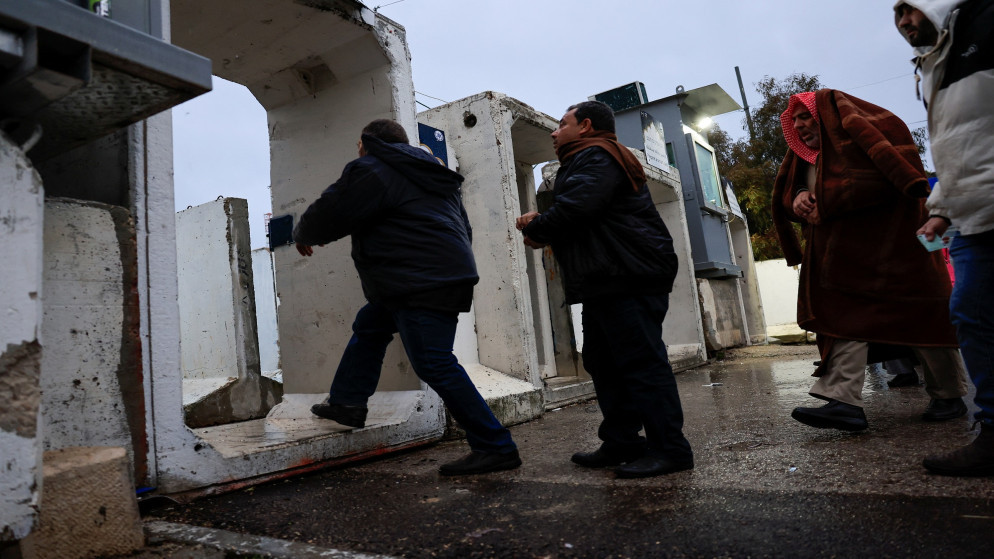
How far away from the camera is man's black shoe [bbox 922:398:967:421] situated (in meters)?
3.17

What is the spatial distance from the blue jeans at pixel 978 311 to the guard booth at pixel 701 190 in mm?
6413

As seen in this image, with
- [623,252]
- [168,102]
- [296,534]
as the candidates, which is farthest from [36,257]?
[623,252]

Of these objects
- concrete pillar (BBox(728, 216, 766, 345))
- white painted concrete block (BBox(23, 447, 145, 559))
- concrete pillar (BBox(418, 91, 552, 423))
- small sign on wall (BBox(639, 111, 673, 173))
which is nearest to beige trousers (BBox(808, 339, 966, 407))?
concrete pillar (BBox(418, 91, 552, 423))

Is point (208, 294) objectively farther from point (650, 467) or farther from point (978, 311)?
point (978, 311)

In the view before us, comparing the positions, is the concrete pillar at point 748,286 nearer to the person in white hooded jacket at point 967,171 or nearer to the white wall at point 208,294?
the white wall at point 208,294

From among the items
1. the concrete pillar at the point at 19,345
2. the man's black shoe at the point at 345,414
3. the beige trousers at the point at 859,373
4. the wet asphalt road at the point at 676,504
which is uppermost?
the concrete pillar at the point at 19,345

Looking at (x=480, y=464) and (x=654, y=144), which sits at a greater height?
(x=654, y=144)

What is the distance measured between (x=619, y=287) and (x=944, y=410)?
190cm

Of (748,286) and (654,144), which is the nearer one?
(654,144)

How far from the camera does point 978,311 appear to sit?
2.21m

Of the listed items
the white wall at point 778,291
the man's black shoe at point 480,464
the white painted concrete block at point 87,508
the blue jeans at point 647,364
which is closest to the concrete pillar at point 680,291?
the man's black shoe at point 480,464

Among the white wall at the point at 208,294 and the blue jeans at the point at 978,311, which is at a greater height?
the white wall at the point at 208,294

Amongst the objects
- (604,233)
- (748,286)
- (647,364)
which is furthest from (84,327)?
(748,286)

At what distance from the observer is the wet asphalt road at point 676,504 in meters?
1.68
